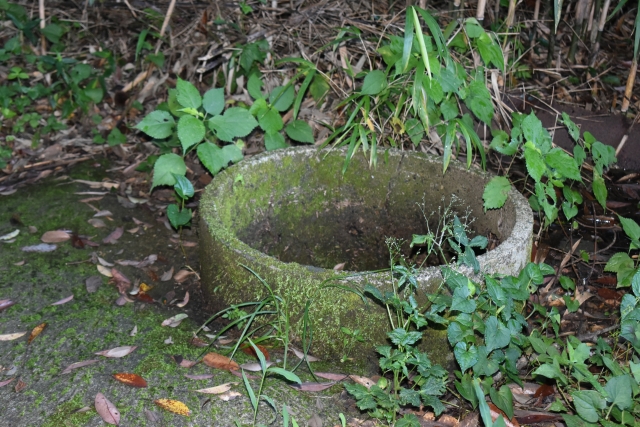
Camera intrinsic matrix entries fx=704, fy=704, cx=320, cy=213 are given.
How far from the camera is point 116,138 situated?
3824 mm

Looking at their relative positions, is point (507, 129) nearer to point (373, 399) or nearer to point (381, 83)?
point (381, 83)

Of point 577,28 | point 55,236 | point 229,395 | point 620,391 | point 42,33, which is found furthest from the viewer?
point 42,33

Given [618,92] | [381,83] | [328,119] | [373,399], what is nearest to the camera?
[373,399]

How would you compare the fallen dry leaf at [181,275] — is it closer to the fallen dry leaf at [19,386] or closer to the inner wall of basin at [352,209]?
the inner wall of basin at [352,209]

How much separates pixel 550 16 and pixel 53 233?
10.1 feet

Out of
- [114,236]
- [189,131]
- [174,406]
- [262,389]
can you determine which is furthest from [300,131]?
[174,406]

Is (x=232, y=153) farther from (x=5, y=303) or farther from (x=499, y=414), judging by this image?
(x=499, y=414)

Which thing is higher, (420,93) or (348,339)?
(420,93)

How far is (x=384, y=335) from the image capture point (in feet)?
7.41

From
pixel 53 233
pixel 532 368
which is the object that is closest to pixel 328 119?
pixel 53 233

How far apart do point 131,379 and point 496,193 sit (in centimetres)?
143

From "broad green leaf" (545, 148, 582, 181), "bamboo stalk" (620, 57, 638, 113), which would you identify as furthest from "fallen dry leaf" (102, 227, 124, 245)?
"bamboo stalk" (620, 57, 638, 113)

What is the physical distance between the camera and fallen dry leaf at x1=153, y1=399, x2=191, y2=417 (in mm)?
2088

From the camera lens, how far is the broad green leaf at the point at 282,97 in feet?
10.6
